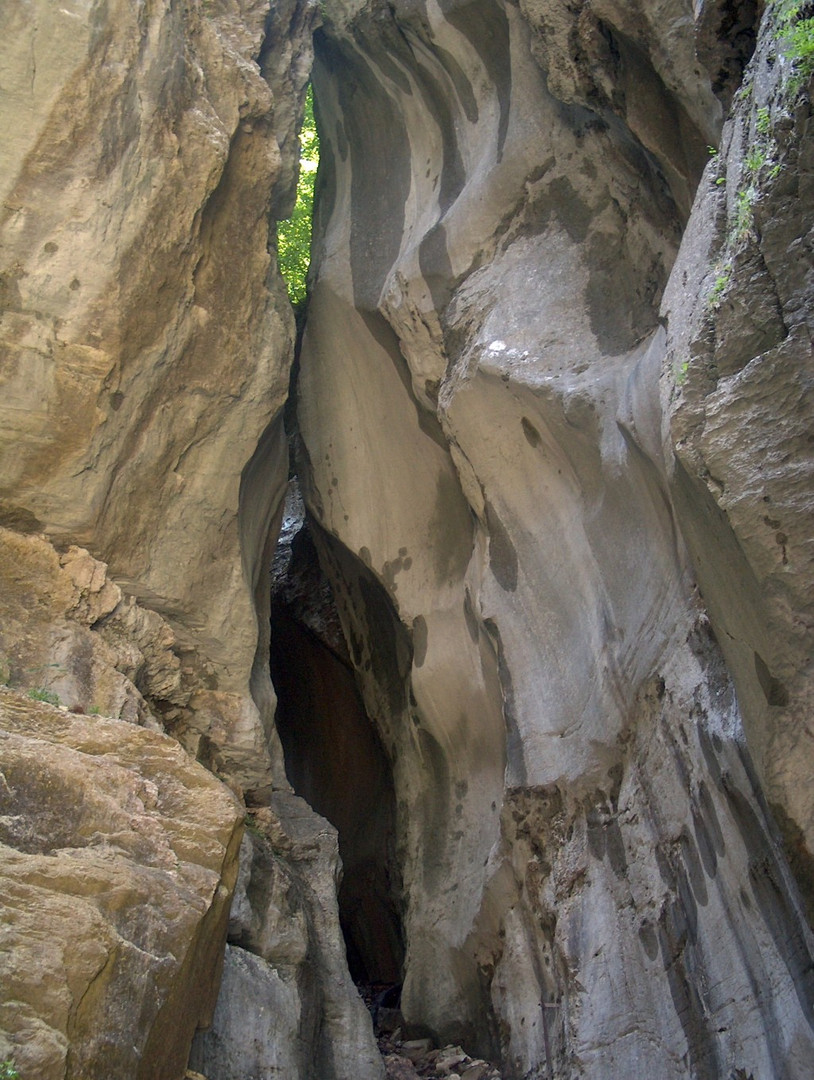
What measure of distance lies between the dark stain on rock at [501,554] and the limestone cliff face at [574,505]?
0.02 meters

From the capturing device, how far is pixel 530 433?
Result: 7543 mm

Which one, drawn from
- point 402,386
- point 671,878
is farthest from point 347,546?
point 671,878

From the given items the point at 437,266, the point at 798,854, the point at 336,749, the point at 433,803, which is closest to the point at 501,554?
the point at 433,803

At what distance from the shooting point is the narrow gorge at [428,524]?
4020mm

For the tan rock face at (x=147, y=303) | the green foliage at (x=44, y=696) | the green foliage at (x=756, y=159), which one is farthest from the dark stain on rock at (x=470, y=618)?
the green foliage at (x=756, y=159)

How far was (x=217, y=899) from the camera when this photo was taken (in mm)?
4500

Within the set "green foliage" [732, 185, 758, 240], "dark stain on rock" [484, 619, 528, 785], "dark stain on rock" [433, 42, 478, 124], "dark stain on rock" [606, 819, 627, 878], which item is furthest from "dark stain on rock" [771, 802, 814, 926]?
"dark stain on rock" [433, 42, 478, 124]

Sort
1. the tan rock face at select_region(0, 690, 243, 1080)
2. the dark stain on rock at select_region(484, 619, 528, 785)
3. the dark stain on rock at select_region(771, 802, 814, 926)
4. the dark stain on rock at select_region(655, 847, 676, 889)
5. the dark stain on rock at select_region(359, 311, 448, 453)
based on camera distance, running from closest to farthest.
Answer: the tan rock face at select_region(0, 690, 243, 1080) → the dark stain on rock at select_region(771, 802, 814, 926) → the dark stain on rock at select_region(655, 847, 676, 889) → the dark stain on rock at select_region(484, 619, 528, 785) → the dark stain on rock at select_region(359, 311, 448, 453)

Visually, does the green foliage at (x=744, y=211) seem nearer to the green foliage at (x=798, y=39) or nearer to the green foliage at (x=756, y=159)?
the green foliage at (x=756, y=159)

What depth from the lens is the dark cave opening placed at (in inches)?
412

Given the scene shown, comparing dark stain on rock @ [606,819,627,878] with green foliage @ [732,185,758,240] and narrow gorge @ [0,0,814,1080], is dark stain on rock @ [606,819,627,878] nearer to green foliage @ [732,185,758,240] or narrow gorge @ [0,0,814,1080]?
narrow gorge @ [0,0,814,1080]

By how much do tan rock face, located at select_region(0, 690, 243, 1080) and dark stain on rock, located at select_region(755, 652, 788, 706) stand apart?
2.51 metres

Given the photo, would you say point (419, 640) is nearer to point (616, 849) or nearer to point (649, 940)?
point (616, 849)

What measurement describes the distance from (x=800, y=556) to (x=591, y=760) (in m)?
3.11
